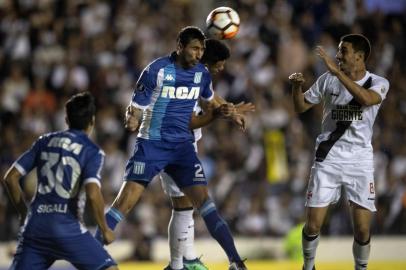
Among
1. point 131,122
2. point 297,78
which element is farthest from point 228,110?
point 131,122

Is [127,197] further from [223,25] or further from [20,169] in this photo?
[223,25]

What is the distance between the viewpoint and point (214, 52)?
31.5 ft

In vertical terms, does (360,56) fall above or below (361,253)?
above

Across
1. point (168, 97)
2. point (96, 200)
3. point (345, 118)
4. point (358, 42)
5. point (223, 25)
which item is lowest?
point (96, 200)

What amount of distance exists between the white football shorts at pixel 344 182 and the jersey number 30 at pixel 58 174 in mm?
2716

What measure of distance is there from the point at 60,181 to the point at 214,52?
295 centimetres

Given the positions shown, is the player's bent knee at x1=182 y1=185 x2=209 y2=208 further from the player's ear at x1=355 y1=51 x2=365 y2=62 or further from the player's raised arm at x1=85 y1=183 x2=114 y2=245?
the player's raised arm at x1=85 y1=183 x2=114 y2=245

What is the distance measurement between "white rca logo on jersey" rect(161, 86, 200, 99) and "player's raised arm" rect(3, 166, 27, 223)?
87.7 inches

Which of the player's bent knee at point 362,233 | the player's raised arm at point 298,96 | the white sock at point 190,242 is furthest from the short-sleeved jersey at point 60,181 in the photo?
the player's bent knee at point 362,233

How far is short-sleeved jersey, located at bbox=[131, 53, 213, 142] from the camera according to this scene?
902cm

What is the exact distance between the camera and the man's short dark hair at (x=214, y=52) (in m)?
9.58

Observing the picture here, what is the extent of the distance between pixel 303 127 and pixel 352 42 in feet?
22.4

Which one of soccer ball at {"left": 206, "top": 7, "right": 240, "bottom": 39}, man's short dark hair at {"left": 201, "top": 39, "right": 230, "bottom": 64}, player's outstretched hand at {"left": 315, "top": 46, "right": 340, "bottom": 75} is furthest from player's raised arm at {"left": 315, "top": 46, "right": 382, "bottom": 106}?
soccer ball at {"left": 206, "top": 7, "right": 240, "bottom": 39}

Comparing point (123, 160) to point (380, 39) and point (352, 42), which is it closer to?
point (380, 39)
